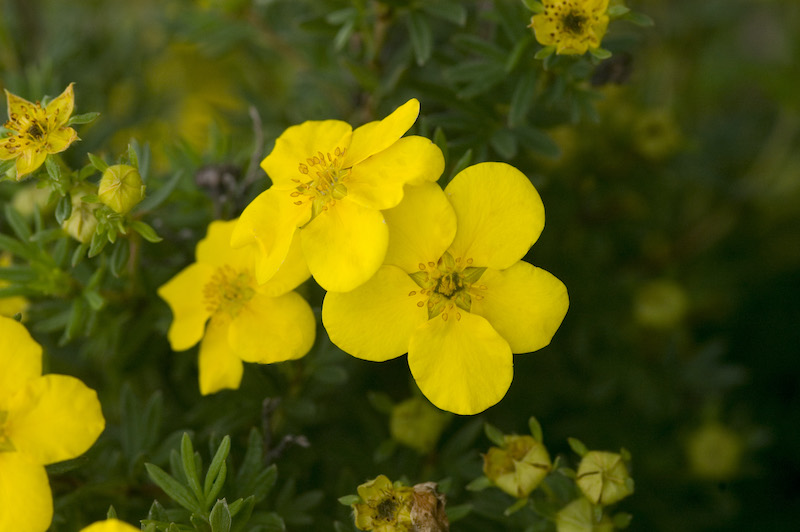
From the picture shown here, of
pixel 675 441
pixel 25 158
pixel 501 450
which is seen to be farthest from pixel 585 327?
pixel 25 158

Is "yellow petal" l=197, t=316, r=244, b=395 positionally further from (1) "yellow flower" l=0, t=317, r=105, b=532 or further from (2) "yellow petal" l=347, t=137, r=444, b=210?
(2) "yellow petal" l=347, t=137, r=444, b=210

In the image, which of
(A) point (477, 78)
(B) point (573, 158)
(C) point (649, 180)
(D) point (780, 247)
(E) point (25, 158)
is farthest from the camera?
(D) point (780, 247)

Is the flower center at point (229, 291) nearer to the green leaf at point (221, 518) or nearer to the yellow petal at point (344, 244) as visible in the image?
the yellow petal at point (344, 244)

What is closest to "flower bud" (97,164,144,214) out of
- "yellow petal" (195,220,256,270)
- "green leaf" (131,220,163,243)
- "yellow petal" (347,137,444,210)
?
"green leaf" (131,220,163,243)

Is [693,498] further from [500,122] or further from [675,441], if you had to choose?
[500,122]

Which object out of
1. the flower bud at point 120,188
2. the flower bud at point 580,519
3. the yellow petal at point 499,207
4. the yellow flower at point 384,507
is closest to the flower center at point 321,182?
the yellow petal at point 499,207

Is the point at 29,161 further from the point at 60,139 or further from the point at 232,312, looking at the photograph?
the point at 232,312
